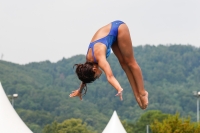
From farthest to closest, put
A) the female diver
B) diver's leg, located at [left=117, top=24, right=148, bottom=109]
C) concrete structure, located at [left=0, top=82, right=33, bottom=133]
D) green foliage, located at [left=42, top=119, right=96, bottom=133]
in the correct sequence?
green foliage, located at [left=42, top=119, right=96, bottom=133] → concrete structure, located at [left=0, top=82, right=33, bottom=133] → diver's leg, located at [left=117, top=24, right=148, bottom=109] → the female diver

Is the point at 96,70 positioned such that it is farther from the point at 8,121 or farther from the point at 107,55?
the point at 8,121

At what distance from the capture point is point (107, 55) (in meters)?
12.4

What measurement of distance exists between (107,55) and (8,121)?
13452mm

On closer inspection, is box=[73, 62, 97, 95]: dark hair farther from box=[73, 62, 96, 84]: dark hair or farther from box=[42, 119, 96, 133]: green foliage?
box=[42, 119, 96, 133]: green foliage

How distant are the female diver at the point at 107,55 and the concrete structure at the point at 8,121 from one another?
468 inches

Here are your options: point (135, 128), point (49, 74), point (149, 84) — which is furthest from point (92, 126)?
point (49, 74)

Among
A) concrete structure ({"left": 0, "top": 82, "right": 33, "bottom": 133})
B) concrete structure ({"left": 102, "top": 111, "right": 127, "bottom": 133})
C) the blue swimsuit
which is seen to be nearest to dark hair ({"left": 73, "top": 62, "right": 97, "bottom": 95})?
the blue swimsuit

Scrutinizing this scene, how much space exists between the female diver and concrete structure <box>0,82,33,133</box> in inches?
468

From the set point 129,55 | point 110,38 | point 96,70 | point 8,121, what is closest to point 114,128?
point 8,121

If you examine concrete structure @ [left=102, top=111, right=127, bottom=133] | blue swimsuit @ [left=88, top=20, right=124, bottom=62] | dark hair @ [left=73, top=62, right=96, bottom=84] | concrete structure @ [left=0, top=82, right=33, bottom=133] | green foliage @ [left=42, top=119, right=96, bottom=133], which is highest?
blue swimsuit @ [left=88, top=20, right=124, bottom=62]

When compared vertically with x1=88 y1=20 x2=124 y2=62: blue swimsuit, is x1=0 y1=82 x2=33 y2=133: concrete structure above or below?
below

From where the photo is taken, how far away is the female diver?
11.8 m

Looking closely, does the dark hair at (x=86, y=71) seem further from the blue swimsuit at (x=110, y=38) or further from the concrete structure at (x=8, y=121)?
the concrete structure at (x=8, y=121)

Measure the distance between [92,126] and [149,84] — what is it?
47.7 meters
